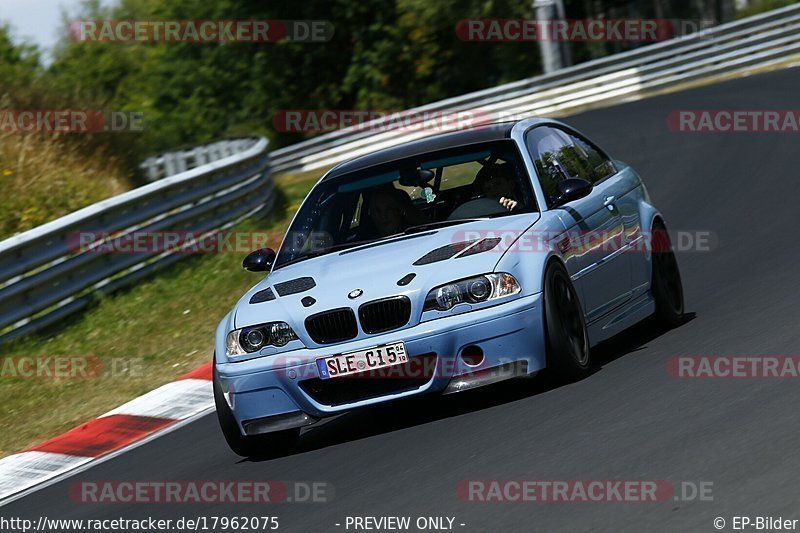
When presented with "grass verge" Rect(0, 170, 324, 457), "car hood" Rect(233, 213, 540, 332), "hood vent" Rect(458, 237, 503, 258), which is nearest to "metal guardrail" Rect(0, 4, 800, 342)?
"grass verge" Rect(0, 170, 324, 457)

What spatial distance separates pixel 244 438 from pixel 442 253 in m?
1.43

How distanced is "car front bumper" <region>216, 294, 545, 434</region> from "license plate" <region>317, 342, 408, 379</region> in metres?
0.03

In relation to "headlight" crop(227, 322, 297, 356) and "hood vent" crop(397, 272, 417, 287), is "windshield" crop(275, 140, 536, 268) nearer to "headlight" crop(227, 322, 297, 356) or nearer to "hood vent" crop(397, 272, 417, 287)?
"hood vent" crop(397, 272, 417, 287)

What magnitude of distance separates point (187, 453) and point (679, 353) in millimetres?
2863

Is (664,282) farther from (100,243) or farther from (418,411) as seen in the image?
(100,243)

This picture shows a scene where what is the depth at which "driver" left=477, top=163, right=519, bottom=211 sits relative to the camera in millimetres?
7988

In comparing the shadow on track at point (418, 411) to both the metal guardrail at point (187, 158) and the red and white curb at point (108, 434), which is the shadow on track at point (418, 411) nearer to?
the red and white curb at point (108, 434)

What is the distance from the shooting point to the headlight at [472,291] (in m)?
6.95

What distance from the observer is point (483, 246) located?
725cm

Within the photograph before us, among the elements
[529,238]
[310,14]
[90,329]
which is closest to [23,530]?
[529,238]

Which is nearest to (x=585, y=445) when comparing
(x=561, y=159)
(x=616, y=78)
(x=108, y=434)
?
(x=561, y=159)

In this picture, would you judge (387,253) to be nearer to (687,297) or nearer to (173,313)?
(687,297)

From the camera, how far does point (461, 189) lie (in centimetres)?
828

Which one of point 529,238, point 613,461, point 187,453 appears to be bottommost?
point 187,453
